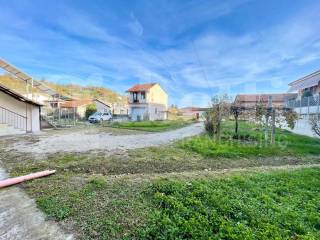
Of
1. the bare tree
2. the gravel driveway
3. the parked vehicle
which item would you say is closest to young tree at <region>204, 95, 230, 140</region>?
the gravel driveway

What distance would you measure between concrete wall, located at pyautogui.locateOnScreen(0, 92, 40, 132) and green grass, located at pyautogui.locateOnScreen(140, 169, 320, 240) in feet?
48.7

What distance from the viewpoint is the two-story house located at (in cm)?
3353

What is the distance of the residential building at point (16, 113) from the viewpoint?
13429mm

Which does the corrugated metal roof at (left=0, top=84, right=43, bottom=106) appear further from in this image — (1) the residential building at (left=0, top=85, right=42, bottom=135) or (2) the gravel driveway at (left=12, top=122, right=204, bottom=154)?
(2) the gravel driveway at (left=12, top=122, right=204, bottom=154)

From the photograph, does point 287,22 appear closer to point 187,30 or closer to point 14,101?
point 187,30

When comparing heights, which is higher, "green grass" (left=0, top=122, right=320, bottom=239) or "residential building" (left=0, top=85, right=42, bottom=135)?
"residential building" (left=0, top=85, right=42, bottom=135)

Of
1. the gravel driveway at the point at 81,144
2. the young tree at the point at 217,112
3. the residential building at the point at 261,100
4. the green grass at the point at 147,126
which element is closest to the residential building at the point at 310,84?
the residential building at the point at 261,100

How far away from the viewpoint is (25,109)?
14875 mm

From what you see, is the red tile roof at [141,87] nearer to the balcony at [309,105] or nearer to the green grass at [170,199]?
the balcony at [309,105]

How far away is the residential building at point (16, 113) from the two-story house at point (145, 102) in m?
18.9

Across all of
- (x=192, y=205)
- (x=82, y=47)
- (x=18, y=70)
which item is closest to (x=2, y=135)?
(x=18, y=70)

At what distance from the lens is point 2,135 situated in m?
12.8

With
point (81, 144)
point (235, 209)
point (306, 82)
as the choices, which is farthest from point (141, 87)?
point (235, 209)

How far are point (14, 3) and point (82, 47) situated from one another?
975cm
